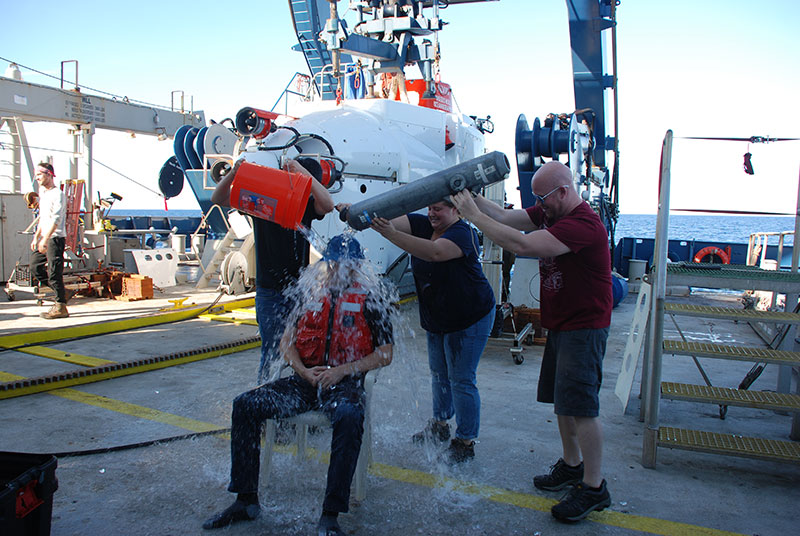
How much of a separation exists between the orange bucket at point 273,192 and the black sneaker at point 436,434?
1639mm

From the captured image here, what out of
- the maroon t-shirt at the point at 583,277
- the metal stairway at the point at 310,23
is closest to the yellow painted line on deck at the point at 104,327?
the maroon t-shirt at the point at 583,277

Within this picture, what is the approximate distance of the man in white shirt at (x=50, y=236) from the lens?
751 centimetres

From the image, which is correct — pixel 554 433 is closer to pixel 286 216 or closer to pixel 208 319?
pixel 286 216

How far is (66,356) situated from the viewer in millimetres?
5832

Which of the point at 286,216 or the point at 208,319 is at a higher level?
the point at 286,216

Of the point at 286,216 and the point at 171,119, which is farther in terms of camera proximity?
the point at 171,119

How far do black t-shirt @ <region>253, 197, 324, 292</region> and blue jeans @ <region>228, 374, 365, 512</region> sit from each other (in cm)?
81

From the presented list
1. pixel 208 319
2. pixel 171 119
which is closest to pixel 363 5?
pixel 208 319

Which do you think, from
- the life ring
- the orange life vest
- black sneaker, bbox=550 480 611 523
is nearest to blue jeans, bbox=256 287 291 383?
the orange life vest

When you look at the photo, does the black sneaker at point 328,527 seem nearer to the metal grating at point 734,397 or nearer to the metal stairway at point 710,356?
the metal stairway at point 710,356

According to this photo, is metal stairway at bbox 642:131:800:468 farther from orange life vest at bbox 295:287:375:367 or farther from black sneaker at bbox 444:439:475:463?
orange life vest at bbox 295:287:375:367

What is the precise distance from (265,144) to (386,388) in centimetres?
277

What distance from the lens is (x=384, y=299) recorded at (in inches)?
144

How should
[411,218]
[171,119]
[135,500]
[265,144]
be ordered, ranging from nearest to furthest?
[135,500], [411,218], [265,144], [171,119]
